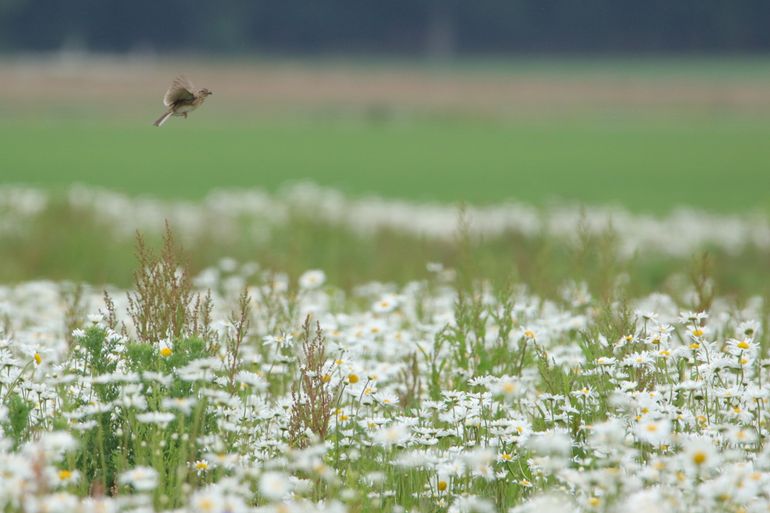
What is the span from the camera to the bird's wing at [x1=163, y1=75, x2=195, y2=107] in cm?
455

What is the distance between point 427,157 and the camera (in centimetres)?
3828

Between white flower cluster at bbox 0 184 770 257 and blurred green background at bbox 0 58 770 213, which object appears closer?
white flower cluster at bbox 0 184 770 257

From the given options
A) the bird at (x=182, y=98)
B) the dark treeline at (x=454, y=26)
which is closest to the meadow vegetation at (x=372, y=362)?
the bird at (x=182, y=98)

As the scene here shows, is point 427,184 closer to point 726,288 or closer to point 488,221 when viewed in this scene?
point 488,221

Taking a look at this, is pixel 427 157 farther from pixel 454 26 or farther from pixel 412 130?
pixel 454 26

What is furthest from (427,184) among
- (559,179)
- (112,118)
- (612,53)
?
(612,53)

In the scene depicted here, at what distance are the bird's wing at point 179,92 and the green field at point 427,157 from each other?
15796 millimetres

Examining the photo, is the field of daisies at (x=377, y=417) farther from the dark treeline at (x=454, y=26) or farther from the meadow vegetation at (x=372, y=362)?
the dark treeline at (x=454, y=26)

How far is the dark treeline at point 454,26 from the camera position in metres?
87.2

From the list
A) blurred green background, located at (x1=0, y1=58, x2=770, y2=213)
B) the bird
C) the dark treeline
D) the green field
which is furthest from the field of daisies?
the dark treeline

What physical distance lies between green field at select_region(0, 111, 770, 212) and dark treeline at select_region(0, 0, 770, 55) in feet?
118

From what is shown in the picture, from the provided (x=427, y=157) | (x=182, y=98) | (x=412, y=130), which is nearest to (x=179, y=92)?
(x=182, y=98)

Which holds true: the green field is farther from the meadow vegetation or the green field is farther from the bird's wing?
the bird's wing

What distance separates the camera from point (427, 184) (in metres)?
30.5
